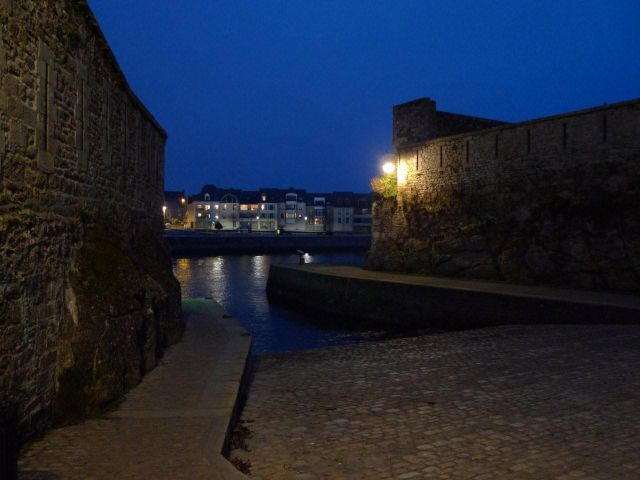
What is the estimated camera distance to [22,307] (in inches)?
204

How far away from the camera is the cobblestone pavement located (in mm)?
5270

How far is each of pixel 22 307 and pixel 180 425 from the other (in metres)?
1.96

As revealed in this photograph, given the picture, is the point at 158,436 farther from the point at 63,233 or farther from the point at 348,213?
the point at 348,213

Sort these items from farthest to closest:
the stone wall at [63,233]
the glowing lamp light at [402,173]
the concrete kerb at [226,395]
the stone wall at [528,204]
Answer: the glowing lamp light at [402,173], the stone wall at [528,204], the stone wall at [63,233], the concrete kerb at [226,395]

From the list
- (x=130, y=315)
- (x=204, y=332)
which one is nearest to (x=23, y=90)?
(x=130, y=315)

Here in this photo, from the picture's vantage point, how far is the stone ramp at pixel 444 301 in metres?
14.1

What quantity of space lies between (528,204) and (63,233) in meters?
18.5

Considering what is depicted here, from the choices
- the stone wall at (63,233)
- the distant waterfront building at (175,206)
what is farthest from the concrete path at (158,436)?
the distant waterfront building at (175,206)

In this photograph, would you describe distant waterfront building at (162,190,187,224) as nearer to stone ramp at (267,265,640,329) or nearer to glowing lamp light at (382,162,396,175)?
glowing lamp light at (382,162,396,175)

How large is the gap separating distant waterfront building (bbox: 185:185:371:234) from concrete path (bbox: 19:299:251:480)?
107960 mm

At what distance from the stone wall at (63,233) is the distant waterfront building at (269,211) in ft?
353

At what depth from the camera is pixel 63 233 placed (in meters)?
6.31

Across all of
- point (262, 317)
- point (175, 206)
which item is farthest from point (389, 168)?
point (175, 206)

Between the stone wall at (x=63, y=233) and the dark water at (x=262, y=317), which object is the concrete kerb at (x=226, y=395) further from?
the dark water at (x=262, y=317)
